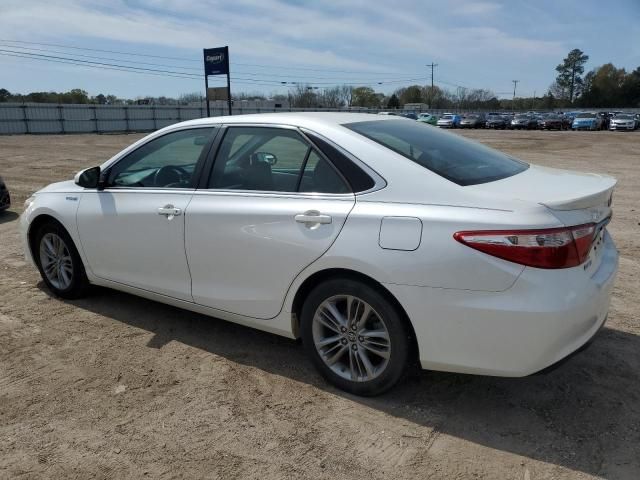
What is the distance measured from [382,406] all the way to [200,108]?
54.2 meters

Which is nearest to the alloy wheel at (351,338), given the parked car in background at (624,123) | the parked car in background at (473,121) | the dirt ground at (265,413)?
the dirt ground at (265,413)

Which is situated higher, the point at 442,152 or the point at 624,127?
the point at 442,152

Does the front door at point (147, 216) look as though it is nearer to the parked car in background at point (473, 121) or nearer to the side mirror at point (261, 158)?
the side mirror at point (261, 158)

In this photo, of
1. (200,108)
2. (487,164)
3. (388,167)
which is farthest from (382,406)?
(200,108)

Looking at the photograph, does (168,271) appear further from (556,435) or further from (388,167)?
(556,435)

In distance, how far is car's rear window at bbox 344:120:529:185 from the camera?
317cm

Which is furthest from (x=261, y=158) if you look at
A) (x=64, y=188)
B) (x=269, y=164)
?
(x=64, y=188)

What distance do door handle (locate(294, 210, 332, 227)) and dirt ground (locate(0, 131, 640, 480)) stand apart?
106cm

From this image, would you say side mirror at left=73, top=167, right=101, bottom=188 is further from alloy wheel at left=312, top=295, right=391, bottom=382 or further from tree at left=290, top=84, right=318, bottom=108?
tree at left=290, top=84, right=318, bottom=108

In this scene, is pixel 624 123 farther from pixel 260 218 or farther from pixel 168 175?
pixel 260 218

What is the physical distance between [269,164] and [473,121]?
60.2m

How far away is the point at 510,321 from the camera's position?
265cm

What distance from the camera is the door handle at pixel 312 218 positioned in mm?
3127

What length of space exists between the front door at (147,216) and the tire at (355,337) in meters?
1.08
